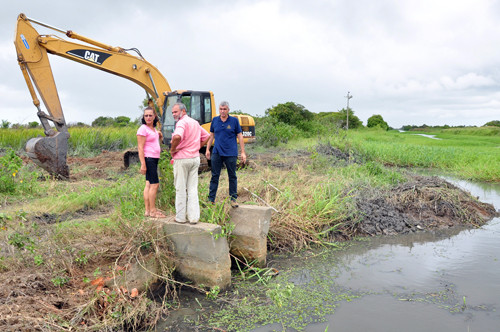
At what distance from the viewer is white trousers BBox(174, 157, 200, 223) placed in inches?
209

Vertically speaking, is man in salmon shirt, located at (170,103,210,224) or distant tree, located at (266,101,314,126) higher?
distant tree, located at (266,101,314,126)

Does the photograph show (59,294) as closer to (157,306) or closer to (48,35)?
(157,306)

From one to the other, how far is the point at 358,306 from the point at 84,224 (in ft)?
14.0

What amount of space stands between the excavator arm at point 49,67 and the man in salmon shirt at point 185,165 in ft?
22.2

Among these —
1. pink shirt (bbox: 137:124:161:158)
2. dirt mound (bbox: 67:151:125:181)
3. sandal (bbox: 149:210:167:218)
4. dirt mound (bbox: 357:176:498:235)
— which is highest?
pink shirt (bbox: 137:124:161:158)

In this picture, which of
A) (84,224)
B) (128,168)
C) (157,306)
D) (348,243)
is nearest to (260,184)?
(348,243)

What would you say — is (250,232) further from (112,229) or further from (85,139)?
(85,139)

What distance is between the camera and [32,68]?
1073 cm

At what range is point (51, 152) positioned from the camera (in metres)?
10.7

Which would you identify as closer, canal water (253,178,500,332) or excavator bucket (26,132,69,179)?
canal water (253,178,500,332)

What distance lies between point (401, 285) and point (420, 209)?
12.8 ft

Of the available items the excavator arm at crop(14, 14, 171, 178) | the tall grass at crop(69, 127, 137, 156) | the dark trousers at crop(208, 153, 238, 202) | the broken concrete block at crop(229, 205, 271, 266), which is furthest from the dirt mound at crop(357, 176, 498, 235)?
the tall grass at crop(69, 127, 137, 156)

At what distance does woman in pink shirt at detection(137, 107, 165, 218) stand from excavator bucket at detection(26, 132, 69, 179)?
236 inches

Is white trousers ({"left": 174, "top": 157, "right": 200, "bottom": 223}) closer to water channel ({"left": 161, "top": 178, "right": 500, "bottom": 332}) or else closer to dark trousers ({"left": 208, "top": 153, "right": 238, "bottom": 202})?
dark trousers ({"left": 208, "top": 153, "right": 238, "bottom": 202})
